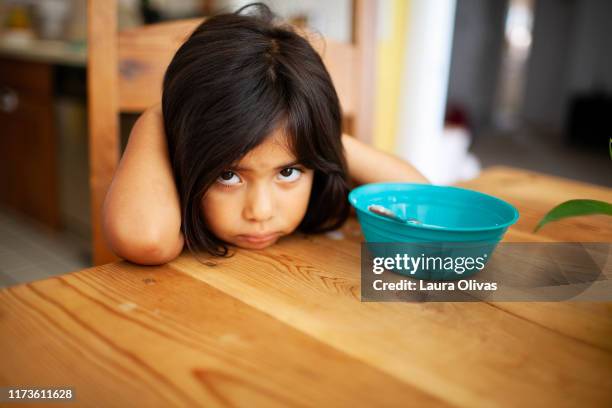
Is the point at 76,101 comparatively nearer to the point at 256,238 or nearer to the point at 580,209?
the point at 256,238

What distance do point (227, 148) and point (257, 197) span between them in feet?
0.25

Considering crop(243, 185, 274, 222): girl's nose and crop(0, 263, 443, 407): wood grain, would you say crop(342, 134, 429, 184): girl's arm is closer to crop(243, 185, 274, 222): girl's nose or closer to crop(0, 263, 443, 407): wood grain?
crop(243, 185, 274, 222): girl's nose

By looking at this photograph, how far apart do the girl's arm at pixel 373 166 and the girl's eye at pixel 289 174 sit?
172 mm

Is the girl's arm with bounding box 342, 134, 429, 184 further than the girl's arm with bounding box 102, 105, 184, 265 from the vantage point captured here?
Yes

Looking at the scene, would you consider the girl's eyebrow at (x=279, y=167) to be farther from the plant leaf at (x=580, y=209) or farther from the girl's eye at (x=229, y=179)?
the plant leaf at (x=580, y=209)

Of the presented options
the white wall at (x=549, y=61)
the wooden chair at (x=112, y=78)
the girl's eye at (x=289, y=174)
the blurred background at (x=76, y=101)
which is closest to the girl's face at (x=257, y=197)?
the girl's eye at (x=289, y=174)

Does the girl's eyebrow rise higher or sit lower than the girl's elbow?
higher

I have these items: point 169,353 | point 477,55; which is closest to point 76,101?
point 169,353

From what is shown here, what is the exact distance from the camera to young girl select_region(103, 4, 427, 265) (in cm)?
65

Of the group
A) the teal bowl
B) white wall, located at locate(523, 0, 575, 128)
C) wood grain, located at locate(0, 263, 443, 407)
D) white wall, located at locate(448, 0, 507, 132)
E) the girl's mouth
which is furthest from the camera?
white wall, located at locate(523, 0, 575, 128)

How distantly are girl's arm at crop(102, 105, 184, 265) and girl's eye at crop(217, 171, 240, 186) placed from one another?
0.21 feet

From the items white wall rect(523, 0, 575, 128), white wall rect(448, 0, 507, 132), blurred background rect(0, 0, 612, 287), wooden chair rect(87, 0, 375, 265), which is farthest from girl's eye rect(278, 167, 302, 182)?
white wall rect(523, 0, 575, 128)

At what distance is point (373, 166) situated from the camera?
89 cm

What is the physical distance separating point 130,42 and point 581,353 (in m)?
0.86
